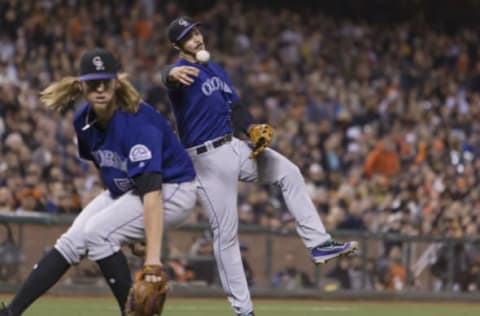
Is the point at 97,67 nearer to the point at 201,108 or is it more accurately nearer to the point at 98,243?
the point at 98,243

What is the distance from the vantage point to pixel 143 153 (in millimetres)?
6742

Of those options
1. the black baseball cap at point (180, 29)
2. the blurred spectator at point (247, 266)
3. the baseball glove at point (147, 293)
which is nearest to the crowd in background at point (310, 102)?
the blurred spectator at point (247, 266)

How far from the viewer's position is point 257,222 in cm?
1508

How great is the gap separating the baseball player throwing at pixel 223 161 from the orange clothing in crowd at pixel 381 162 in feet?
30.6

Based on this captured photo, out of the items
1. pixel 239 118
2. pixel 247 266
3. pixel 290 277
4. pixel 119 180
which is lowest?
pixel 290 277

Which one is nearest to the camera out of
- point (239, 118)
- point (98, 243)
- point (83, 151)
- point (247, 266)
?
point (98, 243)

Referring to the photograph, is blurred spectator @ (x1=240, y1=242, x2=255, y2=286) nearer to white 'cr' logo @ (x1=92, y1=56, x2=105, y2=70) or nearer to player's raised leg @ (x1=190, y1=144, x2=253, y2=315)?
player's raised leg @ (x1=190, y1=144, x2=253, y2=315)

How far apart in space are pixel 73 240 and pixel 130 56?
437 inches

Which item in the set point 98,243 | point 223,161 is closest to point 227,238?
point 223,161

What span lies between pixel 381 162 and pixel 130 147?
36.5 ft

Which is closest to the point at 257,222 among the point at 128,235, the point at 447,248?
the point at 447,248

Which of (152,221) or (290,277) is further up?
(152,221)

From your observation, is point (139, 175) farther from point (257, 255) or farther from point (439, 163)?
point (439, 163)

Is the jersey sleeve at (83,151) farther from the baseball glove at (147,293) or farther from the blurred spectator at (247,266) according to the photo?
the blurred spectator at (247,266)
